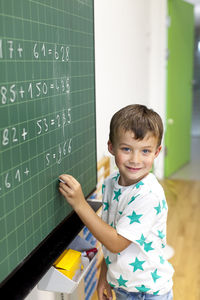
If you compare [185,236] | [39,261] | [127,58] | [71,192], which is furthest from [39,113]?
[185,236]

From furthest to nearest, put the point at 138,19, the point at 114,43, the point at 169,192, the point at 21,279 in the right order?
the point at 169,192 → the point at 138,19 → the point at 114,43 → the point at 21,279

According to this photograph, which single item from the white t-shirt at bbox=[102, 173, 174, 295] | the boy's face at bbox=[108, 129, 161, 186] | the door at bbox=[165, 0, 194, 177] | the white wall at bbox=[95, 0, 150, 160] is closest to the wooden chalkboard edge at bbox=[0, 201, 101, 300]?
the white t-shirt at bbox=[102, 173, 174, 295]

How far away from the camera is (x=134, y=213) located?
1196mm

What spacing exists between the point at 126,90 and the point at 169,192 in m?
1.29

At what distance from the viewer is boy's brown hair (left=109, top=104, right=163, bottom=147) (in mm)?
1196

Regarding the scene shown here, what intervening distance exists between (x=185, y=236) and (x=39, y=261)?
90.9 inches

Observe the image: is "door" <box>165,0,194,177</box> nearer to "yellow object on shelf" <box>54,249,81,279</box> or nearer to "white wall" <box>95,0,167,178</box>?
"white wall" <box>95,0,167,178</box>

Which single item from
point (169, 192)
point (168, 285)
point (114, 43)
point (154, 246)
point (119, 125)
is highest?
point (114, 43)

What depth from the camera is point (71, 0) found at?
1.26 metres

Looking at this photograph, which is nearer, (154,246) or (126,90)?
(154,246)

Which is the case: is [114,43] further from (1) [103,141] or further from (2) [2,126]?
(2) [2,126]

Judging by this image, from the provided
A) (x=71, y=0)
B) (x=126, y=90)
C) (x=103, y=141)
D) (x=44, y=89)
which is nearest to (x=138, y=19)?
(x=126, y=90)

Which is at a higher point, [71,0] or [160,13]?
[160,13]

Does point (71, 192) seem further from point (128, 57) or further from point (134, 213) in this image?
point (128, 57)
